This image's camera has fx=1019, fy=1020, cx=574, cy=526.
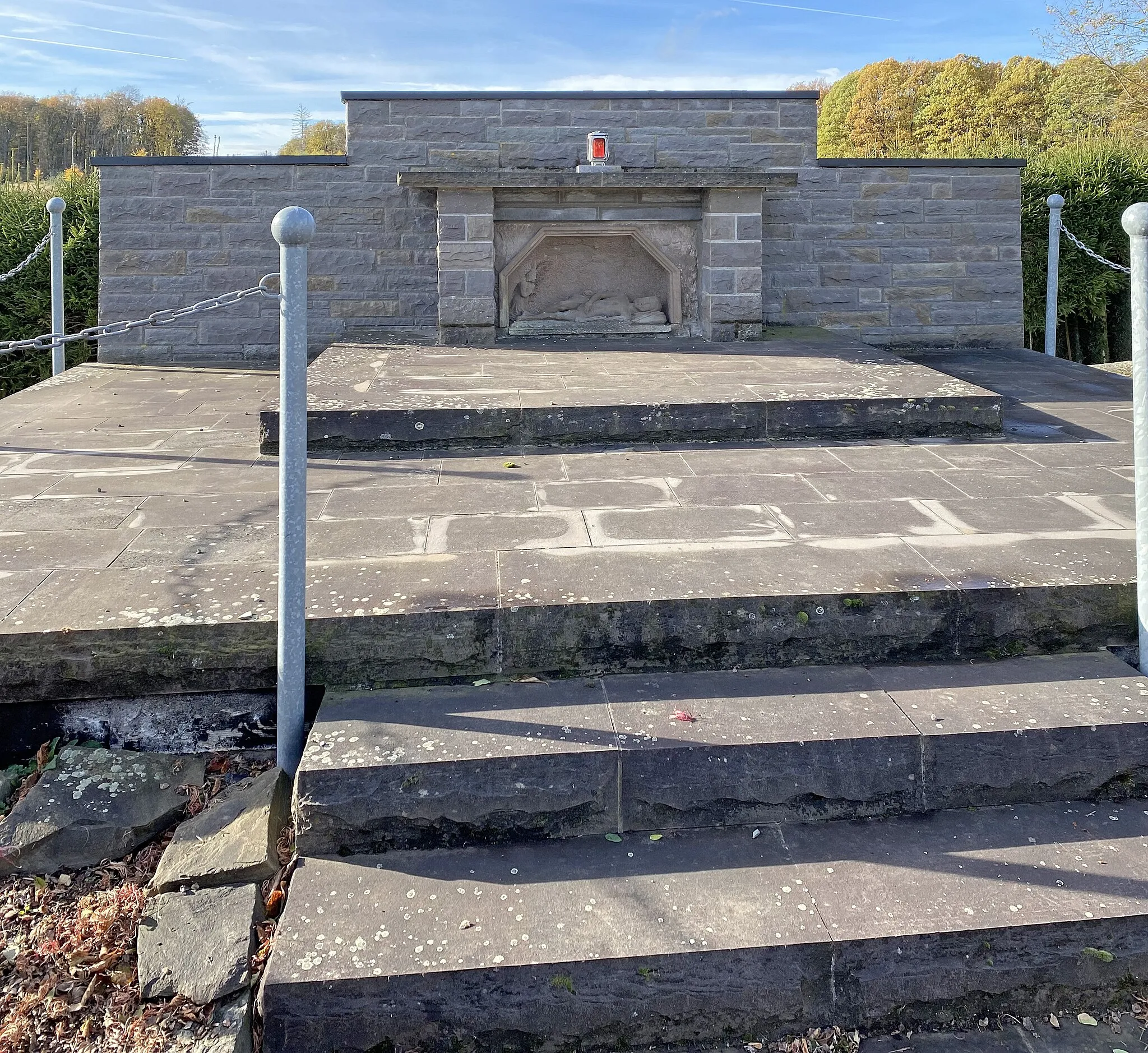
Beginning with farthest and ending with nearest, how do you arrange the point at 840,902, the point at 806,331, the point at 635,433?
1. the point at 806,331
2. the point at 635,433
3. the point at 840,902

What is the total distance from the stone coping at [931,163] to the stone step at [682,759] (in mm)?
6351

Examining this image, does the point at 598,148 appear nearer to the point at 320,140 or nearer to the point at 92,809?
the point at 92,809

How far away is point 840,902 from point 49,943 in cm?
174

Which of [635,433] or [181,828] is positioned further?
[635,433]

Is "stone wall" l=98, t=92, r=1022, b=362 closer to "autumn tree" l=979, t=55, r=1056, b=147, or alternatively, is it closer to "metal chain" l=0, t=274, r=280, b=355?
"metal chain" l=0, t=274, r=280, b=355

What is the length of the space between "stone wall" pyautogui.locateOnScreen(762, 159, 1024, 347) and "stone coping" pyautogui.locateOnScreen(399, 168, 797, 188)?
1.01 m

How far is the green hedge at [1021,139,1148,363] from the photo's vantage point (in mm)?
9438

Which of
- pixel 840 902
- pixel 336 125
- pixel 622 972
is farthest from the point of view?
pixel 336 125

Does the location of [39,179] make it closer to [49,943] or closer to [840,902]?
[49,943]

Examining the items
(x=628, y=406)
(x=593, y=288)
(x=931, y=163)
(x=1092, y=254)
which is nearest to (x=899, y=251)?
(x=931, y=163)

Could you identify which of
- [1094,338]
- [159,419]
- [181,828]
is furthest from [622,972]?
[1094,338]

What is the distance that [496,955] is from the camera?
2023 mm

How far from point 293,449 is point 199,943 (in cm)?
115

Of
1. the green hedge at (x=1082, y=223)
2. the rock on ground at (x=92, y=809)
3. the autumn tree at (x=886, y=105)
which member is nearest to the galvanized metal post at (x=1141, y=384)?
the rock on ground at (x=92, y=809)
